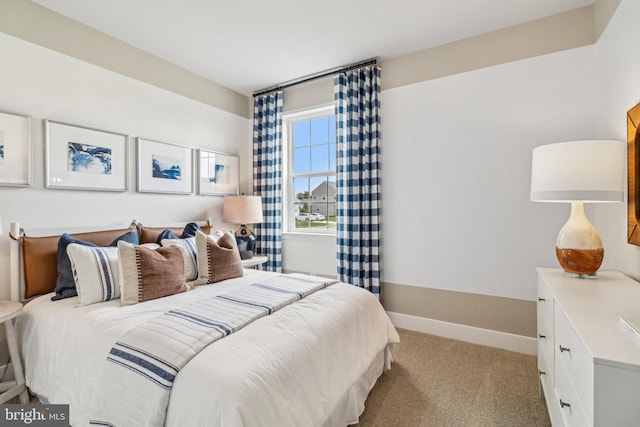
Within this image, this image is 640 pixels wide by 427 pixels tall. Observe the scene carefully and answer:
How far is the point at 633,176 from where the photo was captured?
1.58 metres

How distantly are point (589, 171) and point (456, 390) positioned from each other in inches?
60.8

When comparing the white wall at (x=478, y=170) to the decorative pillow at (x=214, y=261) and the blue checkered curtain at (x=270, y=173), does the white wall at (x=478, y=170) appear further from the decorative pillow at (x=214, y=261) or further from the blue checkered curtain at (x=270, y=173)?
the decorative pillow at (x=214, y=261)

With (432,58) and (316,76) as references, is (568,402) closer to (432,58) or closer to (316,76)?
(432,58)

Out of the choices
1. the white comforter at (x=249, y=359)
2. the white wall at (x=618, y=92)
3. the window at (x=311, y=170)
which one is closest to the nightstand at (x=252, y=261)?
the window at (x=311, y=170)

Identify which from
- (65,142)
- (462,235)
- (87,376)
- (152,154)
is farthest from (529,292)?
(65,142)

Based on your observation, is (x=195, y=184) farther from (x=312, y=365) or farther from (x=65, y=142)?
(x=312, y=365)

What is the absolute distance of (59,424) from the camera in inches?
59.3

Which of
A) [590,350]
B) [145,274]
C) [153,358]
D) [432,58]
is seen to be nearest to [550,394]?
[590,350]

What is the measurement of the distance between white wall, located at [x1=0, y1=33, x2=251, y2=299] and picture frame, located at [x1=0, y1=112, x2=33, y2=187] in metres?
0.05

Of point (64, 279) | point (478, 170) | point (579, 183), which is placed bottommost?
point (64, 279)

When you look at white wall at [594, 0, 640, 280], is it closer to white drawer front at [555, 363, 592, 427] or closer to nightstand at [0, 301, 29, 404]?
white drawer front at [555, 363, 592, 427]

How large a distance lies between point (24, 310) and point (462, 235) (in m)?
3.29

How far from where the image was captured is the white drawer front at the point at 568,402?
0.98 metres

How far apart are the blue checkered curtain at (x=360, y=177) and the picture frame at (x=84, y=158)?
2103 mm
